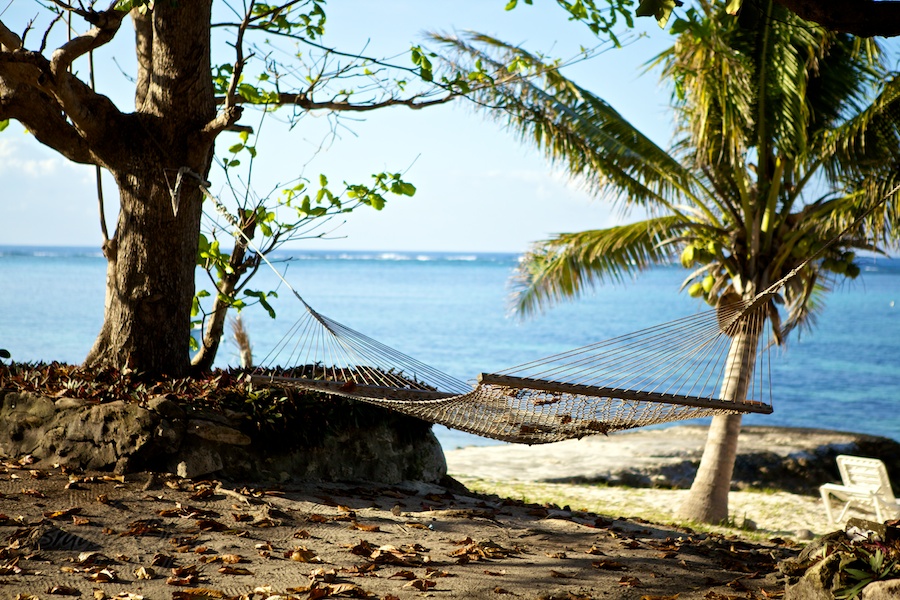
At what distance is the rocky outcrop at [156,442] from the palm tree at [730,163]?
10.9ft

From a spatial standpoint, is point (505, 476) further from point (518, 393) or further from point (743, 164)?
point (518, 393)

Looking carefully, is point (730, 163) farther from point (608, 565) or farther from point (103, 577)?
point (103, 577)

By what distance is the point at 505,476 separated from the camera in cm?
872

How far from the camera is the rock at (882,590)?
2396mm

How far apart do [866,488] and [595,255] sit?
9.33 ft

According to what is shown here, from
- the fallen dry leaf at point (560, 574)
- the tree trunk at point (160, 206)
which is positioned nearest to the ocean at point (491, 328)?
the tree trunk at point (160, 206)

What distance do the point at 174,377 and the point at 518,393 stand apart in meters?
1.95

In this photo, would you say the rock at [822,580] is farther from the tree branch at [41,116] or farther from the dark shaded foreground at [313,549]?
the tree branch at [41,116]

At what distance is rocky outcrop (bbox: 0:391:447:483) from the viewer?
3879mm

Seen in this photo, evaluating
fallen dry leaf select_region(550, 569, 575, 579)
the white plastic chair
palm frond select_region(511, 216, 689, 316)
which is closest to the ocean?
palm frond select_region(511, 216, 689, 316)

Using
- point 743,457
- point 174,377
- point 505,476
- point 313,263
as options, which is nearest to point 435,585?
point 174,377

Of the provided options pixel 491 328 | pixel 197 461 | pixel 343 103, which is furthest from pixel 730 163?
pixel 491 328

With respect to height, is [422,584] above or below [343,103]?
below

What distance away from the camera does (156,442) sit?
12.7ft
